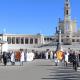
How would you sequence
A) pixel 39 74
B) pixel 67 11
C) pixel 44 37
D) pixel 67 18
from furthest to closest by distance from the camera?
pixel 44 37 → pixel 67 18 → pixel 67 11 → pixel 39 74

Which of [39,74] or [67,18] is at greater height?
[67,18]

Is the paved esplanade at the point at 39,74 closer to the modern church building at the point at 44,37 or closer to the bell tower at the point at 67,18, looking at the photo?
the bell tower at the point at 67,18

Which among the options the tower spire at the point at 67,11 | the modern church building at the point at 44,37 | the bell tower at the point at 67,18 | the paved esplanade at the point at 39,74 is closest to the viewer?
the paved esplanade at the point at 39,74

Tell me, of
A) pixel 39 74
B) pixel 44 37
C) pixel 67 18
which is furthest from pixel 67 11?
pixel 39 74

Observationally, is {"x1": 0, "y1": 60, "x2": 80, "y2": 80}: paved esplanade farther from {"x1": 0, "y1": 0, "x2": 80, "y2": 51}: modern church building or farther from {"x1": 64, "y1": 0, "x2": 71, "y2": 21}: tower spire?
→ {"x1": 0, "y1": 0, "x2": 80, "y2": 51}: modern church building

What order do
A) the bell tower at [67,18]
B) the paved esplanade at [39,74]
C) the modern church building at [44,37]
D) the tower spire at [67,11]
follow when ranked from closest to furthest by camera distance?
1. the paved esplanade at [39,74]
2. the tower spire at [67,11]
3. the bell tower at [67,18]
4. the modern church building at [44,37]

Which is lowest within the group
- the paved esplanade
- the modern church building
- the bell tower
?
the paved esplanade

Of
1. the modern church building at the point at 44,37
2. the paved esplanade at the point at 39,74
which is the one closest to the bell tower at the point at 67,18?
the modern church building at the point at 44,37

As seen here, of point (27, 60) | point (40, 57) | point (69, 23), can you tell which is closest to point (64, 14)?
point (69, 23)

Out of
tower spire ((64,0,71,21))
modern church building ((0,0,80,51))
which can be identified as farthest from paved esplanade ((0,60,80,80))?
modern church building ((0,0,80,51))

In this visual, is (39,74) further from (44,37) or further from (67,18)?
(44,37)

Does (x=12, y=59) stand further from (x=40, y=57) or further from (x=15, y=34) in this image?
(x=15, y=34)

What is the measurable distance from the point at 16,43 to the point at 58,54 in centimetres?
13482

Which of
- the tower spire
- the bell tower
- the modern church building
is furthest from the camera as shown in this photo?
the modern church building
